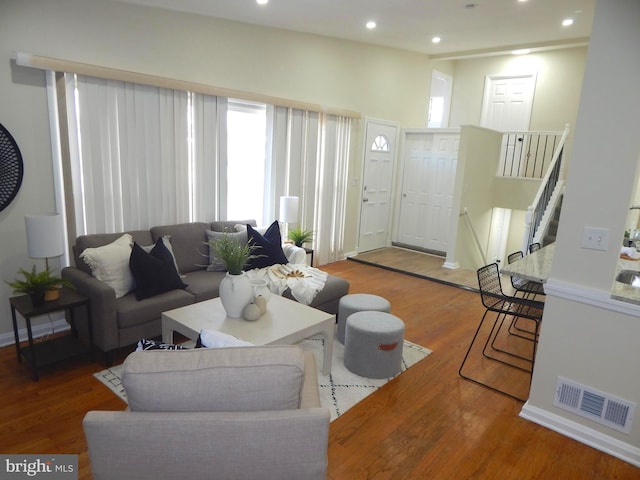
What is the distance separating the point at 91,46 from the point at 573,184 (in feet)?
12.4

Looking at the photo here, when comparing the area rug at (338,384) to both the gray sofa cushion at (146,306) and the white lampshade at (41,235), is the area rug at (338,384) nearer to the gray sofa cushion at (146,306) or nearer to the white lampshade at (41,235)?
the gray sofa cushion at (146,306)

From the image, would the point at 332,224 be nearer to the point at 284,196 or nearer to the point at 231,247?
the point at 284,196

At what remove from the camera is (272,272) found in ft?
12.9

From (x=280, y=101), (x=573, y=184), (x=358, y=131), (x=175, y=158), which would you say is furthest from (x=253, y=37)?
(x=573, y=184)

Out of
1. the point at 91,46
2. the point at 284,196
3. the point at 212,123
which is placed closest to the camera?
the point at 91,46

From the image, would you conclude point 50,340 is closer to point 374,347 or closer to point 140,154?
point 140,154

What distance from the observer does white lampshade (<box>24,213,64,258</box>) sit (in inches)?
113

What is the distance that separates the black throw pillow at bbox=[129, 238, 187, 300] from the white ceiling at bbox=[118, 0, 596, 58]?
2233 millimetres

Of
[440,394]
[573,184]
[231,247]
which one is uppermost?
[573,184]

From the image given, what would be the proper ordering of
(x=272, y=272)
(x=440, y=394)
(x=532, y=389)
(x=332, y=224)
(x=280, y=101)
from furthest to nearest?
(x=332, y=224), (x=280, y=101), (x=272, y=272), (x=440, y=394), (x=532, y=389)

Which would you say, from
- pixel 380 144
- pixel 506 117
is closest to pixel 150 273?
pixel 380 144

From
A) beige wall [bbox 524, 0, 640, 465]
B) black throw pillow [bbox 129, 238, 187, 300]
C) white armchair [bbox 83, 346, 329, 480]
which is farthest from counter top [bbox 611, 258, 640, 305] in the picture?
black throw pillow [bbox 129, 238, 187, 300]

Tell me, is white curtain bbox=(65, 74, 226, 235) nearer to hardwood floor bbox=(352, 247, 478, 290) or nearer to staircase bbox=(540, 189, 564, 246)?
hardwood floor bbox=(352, 247, 478, 290)

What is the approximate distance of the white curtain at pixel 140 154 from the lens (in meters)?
3.52
